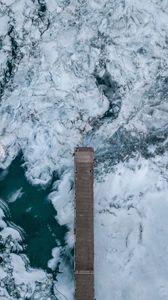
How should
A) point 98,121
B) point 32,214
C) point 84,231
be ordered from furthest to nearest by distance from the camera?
point 98,121 → point 32,214 → point 84,231

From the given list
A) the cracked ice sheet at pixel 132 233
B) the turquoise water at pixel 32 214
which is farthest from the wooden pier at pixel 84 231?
the turquoise water at pixel 32 214

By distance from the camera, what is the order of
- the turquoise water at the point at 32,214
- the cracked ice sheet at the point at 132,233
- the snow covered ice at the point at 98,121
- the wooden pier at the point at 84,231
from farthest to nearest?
1. the turquoise water at the point at 32,214
2. the snow covered ice at the point at 98,121
3. the cracked ice sheet at the point at 132,233
4. the wooden pier at the point at 84,231

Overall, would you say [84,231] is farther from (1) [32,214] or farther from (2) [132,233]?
(1) [32,214]

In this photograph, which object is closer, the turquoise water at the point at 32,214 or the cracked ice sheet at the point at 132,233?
the cracked ice sheet at the point at 132,233

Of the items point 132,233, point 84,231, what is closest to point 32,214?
point 84,231

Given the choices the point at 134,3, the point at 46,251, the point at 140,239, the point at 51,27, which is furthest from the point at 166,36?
the point at 46,251

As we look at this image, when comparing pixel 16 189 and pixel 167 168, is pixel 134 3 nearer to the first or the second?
pixel 167 168

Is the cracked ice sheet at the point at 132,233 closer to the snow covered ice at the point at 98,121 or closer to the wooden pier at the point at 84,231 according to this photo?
the snow covered ice at the point at 98,121
